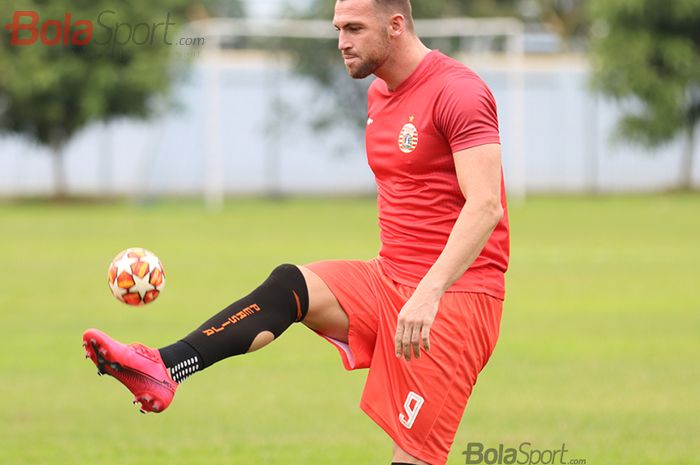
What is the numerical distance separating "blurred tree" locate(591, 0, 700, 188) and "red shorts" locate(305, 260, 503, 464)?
119 feet

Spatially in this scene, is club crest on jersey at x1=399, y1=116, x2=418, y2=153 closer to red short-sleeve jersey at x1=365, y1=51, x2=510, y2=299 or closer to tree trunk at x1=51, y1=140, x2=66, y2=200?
Answer: red short-sleeve jersey at x1=365, y1=51, x2=510, y2=299

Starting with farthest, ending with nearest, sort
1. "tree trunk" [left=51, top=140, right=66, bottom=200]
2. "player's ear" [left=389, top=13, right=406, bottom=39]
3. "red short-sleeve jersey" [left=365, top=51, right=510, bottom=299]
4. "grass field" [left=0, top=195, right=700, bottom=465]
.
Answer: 1. "tree trunk" [left=51, top=140, right=66, bottom=200]
2. "grass field" [left=0, top=195, right=700, bottom=465]
3. "player's ear" [left=389, top=13, right=406, bottom=39]
4. "red short-sleeve jersey" [left=365, top=51, right=510, bottom=299]

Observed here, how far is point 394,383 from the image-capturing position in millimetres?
5535

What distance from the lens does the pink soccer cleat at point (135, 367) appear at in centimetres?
492

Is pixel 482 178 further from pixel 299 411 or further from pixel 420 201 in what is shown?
pixel 299 411

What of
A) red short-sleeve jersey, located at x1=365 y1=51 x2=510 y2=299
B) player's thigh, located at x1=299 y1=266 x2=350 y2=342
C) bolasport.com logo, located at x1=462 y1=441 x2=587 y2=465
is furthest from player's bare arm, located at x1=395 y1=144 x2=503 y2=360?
bolasport.com logo, located at x1=462 y1=441 x2=587 y2=465

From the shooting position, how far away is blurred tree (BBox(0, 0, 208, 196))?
36.9 meters

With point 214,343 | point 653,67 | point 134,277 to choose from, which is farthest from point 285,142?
point 214,343

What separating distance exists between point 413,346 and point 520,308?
10.7 metres

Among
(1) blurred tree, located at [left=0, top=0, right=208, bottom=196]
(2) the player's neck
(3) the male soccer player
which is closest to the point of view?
(3) the male soccer player

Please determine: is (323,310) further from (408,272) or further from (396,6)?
(396,6)

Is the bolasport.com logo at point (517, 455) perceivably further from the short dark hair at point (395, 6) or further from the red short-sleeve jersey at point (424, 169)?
the short dark hair at point (395, 6)

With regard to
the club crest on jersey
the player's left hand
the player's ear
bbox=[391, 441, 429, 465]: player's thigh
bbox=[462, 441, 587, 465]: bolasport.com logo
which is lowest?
bbox=[462, 441, 587, 465]: bolasport.com logo

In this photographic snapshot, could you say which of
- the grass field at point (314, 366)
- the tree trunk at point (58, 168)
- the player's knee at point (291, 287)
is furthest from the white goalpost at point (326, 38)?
the player's knee at point (291, 287)
